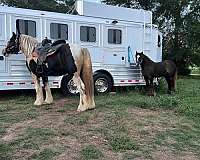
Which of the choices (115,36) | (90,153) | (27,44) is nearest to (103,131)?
(90,153)

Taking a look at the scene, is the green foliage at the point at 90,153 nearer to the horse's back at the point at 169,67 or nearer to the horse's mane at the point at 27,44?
the horse's mane at the point at 27,44

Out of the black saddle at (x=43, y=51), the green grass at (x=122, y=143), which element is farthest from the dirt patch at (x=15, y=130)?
the black saddle at (x=43, y=51)

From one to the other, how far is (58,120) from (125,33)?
5.87 meters

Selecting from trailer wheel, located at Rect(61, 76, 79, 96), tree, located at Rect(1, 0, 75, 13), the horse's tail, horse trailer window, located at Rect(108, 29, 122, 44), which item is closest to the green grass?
the horse's tail

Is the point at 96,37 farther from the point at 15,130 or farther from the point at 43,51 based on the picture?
the point at 15,130

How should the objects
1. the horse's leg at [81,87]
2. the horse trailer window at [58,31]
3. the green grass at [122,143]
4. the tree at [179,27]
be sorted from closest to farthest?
the green grass at [122,143]
the horse's leg at [81,87]
the horse trailer window at [58,31]
the tree at [179,27]

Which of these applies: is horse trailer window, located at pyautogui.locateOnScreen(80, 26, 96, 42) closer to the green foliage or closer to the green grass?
the green grass

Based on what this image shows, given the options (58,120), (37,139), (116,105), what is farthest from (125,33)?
(37,139)

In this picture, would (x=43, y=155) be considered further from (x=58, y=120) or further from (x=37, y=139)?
(x=58, y=120)

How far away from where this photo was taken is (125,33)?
1239 centimetres

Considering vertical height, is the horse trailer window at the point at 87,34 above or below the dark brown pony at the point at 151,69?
above

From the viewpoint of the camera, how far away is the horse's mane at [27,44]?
9.37 m

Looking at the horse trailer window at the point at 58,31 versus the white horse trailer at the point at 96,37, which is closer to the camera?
the white horse trailer at the point at 96,37

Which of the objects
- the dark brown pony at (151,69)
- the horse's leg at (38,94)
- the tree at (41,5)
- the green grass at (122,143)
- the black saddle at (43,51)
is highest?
the tree at (41,5)
